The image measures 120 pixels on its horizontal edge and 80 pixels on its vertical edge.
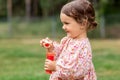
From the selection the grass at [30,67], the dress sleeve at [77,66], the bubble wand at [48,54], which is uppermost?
the bubble wand at [48,54]

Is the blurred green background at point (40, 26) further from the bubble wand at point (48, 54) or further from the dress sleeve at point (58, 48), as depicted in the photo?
the bubble wand at point (48, 54)

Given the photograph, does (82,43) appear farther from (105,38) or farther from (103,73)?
(105,38)

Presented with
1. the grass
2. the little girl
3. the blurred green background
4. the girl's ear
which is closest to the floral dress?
the little girl

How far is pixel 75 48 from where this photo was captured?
4.62 metres

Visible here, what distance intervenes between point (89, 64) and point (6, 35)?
922 inches

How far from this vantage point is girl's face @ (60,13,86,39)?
179 inches

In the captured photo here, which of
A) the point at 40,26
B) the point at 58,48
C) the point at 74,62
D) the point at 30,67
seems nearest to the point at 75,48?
the point at 74,62

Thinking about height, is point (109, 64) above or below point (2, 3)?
below

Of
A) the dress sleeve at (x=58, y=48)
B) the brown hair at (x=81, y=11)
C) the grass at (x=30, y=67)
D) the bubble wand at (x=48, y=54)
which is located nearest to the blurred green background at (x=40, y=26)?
the grass at (x=30, y=67)

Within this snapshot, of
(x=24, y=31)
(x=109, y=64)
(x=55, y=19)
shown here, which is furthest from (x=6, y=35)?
(x=109, y=64)

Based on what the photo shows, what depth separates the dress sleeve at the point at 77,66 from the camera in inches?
177

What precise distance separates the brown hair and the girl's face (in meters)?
0.03

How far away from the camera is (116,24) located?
98.9 ft

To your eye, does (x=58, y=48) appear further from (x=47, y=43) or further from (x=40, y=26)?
(x=40, y=26)
